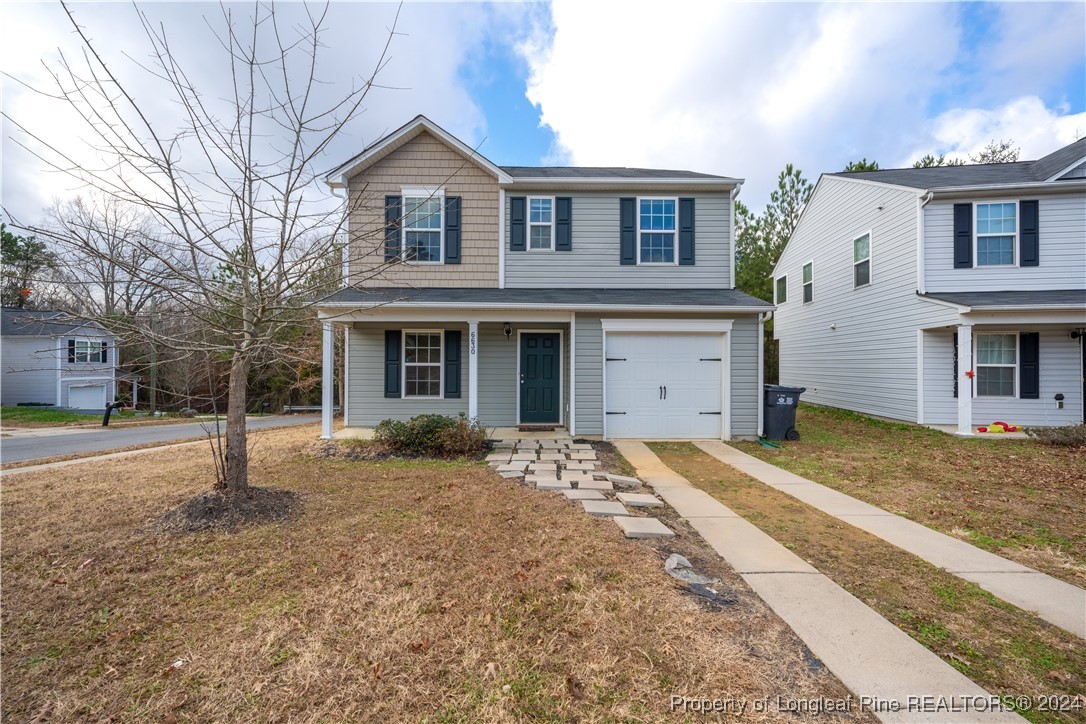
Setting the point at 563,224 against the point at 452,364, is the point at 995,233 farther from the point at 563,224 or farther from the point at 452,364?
the point at 452,364

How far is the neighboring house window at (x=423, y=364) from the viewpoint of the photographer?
9859 millimetres

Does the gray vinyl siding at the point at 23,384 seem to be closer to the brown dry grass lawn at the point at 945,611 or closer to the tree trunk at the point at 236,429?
the tree trunk at the point at 236,429

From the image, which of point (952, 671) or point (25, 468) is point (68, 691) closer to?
point (952, 671)

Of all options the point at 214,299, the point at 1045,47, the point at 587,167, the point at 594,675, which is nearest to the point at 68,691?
the point at 594,675

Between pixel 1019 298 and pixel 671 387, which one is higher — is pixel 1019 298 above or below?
above

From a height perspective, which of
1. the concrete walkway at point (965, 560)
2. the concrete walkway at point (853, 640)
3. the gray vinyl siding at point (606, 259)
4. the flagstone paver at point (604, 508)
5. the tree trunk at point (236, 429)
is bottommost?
the concrete walkway at point (965, 560)

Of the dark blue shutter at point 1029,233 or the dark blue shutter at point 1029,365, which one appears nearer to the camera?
the dark blue shutter at point 1029,233

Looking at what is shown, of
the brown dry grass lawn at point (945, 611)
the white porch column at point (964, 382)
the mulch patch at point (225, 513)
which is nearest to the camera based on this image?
the brown dry grass lawn at point (945, 611)

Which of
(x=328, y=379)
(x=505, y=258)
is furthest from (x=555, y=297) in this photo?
(x=328, y=379)

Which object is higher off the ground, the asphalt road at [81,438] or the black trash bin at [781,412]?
the black trash bin at [781,412]

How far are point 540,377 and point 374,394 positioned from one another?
3.84 meters

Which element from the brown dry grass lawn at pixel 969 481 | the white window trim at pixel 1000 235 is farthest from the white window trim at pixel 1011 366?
the brown dry grass lawn at pixel 969 481

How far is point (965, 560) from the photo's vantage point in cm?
365

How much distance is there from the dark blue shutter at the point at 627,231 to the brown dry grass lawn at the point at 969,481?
4735 mm
